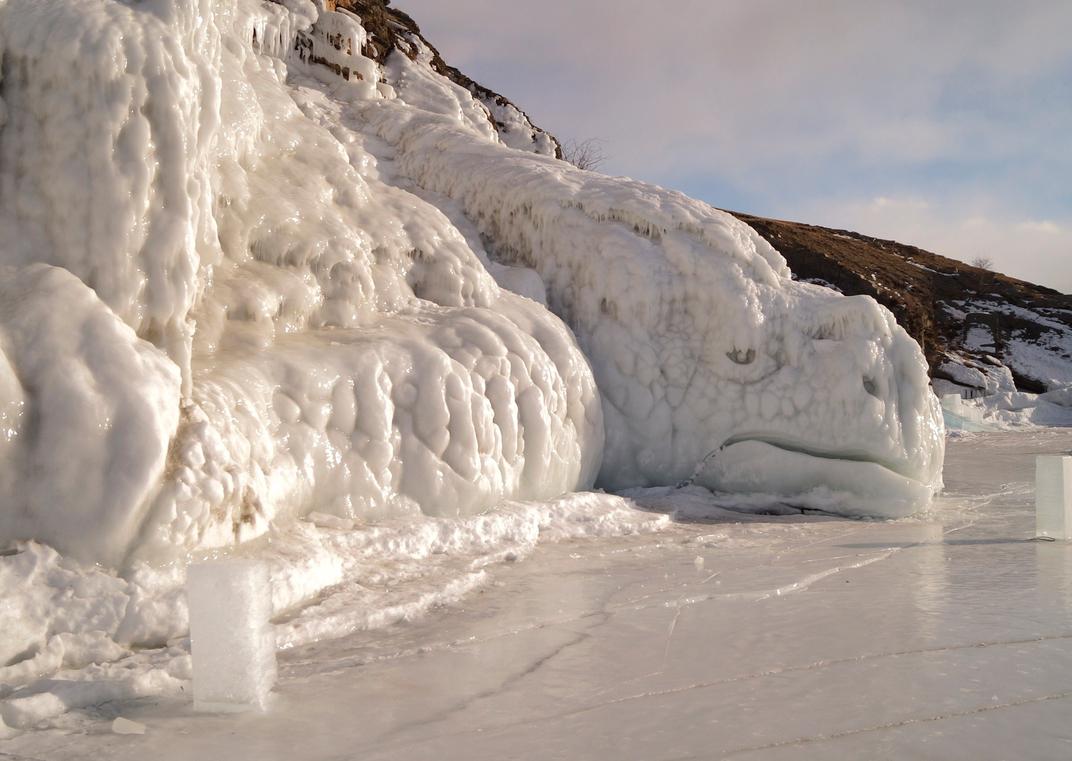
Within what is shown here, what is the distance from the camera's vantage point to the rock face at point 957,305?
21938 mm

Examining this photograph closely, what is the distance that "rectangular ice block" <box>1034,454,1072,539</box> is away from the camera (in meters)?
4.43

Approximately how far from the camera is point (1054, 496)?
14.9 ft

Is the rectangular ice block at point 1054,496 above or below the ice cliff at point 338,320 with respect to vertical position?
below

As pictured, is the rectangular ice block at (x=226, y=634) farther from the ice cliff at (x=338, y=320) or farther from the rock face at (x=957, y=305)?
the rock face at (x=957, y=305)

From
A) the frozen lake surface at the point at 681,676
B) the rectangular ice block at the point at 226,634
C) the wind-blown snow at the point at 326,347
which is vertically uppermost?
the wind-blown snow at the point at 326,347

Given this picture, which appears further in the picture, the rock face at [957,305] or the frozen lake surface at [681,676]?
the rock face at [957,305]

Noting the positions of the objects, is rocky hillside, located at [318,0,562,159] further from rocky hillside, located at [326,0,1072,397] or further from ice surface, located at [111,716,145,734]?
rocky hillside, located at [326,0,1072,397]

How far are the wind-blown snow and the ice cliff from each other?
1 centimetres

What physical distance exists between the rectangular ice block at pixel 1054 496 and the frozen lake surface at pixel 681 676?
2.27 feet

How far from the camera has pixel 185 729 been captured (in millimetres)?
1964

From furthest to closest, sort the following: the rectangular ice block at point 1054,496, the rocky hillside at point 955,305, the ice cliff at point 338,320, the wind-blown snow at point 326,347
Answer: the rocky hillside at point 955,305, the rectangular ice block at point 1054,496, the ice cliff at point 338,320, the wind-blown snow at point 326,347

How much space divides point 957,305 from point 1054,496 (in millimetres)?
30278

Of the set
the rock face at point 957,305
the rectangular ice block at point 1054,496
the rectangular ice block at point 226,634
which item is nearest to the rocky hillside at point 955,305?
the rock face at point 957,305

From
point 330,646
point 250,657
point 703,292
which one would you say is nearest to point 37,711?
point 250,657
